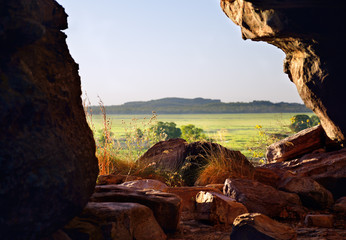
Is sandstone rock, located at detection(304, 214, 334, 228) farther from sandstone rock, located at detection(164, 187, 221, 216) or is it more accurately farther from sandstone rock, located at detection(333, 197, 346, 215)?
sandstone rock, located at detection(164, 187, 221, 216)

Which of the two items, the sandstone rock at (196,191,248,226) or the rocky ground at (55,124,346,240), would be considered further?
the sandstone rock at (196,191,248,226)

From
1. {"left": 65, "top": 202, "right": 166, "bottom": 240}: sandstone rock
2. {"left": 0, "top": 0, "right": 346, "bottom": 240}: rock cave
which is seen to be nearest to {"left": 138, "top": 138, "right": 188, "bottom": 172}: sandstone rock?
{"left": 0, "top": 0, "right": 346, "bottom": 240}: rock cave

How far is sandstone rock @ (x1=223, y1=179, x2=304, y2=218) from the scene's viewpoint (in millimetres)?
4992

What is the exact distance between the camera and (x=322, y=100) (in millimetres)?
6977

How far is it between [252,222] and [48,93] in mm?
1989

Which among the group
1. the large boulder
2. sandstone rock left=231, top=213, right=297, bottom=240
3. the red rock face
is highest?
the red rock face

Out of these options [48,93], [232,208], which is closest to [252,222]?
[232,208]

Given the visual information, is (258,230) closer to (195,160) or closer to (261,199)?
(261,199)

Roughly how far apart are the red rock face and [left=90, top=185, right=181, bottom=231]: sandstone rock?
11.3 ft

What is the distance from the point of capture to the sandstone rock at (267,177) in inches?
248

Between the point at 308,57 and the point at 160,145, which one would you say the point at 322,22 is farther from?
the point at 160,145

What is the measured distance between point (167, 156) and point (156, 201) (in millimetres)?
3816

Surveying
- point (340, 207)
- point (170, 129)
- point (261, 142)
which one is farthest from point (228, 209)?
point (170, 129)

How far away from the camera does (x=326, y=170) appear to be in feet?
22.0
